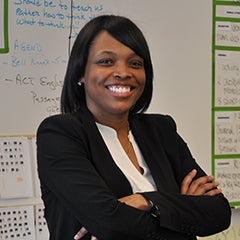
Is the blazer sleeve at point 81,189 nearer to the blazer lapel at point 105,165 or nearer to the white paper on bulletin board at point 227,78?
the blazer lapel at point 105,165

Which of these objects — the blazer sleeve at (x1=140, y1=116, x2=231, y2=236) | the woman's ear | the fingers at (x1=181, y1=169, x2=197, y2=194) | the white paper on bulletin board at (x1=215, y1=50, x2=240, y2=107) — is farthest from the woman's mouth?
the white paper on bulletin board at (x1=215, y1=50, x2=240, y2=107)

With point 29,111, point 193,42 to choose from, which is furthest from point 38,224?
point 193,42

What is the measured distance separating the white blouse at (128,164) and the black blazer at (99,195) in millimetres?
25

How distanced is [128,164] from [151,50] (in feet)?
3.49

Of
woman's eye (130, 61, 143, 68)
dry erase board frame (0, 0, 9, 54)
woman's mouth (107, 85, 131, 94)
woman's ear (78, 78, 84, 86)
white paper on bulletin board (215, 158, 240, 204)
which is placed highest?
dry erase board frame (0, 0, 9, 54)

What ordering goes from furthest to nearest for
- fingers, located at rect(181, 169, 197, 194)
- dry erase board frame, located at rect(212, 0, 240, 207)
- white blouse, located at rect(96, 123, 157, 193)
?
dry erase board frame, located at rect(212, 0, 240, 207)
fingers, located at rect(181, 169, 197, 194)
white blouse, located at rect(96, 123, 157, 193)

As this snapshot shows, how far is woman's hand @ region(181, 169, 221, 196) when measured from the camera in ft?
4.36

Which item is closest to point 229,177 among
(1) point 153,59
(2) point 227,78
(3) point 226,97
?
(3) point 226,97

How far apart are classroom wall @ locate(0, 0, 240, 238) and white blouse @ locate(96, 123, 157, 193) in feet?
2.58

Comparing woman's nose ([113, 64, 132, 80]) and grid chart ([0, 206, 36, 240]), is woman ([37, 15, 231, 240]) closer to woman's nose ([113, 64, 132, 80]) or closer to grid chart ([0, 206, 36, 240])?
woman's nose ([113, 64, 132, 80])

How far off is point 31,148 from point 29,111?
7.7 inches

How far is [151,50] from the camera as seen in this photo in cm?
214

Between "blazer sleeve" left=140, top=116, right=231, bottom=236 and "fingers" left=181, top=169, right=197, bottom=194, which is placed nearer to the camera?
"blazer sleeve" left=140, top=116, right=231, bottom=236

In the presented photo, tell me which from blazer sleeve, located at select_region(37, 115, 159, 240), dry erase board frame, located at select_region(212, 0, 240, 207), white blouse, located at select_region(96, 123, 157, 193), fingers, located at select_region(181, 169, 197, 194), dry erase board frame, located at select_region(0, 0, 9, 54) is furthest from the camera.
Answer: dry erase board frame, located at select_region(212, 0, 240, 207)
